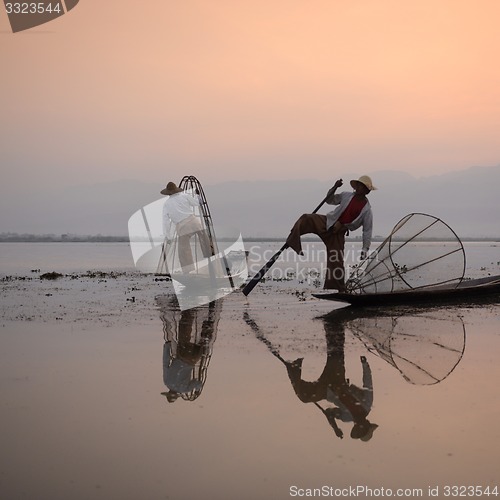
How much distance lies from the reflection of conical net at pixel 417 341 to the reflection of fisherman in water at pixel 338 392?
46cm

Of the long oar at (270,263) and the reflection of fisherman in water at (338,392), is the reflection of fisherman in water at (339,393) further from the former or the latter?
the long oar at (270,263)

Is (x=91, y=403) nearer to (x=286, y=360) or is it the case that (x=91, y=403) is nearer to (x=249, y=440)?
(x=249, y=440)

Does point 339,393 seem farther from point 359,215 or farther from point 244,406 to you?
point 359,215

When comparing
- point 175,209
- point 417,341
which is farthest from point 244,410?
point 175,209

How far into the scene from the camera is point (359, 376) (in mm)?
5750

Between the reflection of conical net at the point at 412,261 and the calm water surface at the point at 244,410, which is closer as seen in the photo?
the calm water surface at the point at 244,410

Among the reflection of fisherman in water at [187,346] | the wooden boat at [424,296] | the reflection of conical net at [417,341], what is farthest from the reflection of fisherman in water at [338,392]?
the wooden boat at [424,296]

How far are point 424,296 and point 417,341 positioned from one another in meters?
3.27

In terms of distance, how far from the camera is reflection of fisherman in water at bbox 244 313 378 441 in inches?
172

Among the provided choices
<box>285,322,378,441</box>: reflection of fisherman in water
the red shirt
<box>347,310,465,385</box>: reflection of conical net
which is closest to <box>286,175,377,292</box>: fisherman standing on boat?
the red shirt

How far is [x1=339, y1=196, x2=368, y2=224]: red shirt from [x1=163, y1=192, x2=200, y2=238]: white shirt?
4214 mm

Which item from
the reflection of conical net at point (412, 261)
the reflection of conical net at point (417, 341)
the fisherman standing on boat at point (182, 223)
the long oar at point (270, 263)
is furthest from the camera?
the fisherman standing on boat at point (182, 223)

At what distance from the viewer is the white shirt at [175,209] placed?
1316cm

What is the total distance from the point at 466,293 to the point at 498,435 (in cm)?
765
